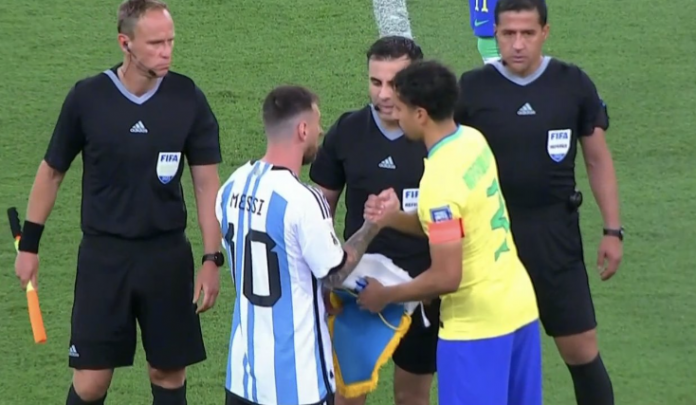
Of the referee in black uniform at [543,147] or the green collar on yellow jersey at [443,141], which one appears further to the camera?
the referee in black uniform at [543,147]

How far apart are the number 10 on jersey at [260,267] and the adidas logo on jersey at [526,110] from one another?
119cm

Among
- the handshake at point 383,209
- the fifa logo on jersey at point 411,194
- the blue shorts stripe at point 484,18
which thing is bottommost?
the fifa logo on jersey at point 411,194

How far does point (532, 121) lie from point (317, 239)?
111 cm

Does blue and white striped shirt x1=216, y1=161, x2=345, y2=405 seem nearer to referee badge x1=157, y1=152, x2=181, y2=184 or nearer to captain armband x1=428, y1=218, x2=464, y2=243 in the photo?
captain armband x1=428, y1=218, x2=464, y2=243

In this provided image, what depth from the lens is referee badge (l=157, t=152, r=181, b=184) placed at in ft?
14.9

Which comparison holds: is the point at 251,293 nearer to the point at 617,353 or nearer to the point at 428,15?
the point at 617,353

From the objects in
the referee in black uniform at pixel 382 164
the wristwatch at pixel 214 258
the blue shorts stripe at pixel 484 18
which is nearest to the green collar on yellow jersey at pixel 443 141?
the referee in black uniform at pixel 382 164

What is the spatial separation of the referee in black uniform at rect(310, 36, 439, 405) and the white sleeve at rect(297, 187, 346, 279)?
0.56 metres

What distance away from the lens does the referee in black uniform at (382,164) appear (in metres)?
4.38

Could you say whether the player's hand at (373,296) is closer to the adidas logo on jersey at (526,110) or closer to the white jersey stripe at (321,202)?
the white jersey stripe at (321,202)

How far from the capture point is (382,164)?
174 inches

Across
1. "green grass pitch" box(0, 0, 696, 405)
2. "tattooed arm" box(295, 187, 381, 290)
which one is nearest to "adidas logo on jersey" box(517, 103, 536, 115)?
"tattooed arm" box(295, 187, 381, 290)

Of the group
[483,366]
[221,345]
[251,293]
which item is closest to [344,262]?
[251,293]

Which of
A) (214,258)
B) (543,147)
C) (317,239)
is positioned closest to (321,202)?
(317,239)
